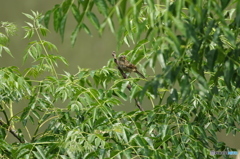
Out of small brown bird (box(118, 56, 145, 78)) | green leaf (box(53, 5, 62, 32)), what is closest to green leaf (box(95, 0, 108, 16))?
A: green leaf (box(53, 5, 62, 32))

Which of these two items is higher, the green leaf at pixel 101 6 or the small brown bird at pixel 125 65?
the green leaf at pixel 101 6

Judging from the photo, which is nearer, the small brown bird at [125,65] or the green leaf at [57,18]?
the green leaf at [57,18]

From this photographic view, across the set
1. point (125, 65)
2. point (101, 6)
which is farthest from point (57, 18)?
point (125, 65)

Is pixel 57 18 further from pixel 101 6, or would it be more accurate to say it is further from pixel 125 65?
pixel 125 65

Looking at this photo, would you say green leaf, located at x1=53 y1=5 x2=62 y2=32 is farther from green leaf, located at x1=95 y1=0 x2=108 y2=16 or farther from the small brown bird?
the small brown bird

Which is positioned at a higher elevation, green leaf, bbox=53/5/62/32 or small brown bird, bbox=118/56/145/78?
green leaf, bbox=53/5/62/32

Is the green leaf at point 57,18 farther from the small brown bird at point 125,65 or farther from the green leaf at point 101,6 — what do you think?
the small brown bird at point 125,65

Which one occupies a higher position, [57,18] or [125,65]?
[57,18]

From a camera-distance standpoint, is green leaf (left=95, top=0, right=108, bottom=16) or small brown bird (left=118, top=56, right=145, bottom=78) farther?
small brown bird (left=118, top=56, right=145, bottom=78)

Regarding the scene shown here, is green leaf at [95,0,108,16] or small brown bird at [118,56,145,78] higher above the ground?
green leaf at [95,0,108,16]

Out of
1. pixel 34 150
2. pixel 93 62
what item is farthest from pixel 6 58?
pixel 34 150

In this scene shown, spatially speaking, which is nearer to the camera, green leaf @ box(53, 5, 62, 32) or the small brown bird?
green leaf @ box(53, 5, 62, 32)

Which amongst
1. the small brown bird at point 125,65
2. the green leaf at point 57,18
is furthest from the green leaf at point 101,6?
the small brown bird at point 125,65

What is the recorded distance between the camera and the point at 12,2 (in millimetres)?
3963
